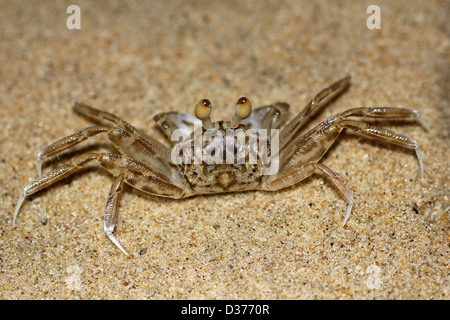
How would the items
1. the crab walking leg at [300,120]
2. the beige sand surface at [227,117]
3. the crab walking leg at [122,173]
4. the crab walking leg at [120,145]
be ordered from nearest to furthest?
the beige sand surface at [227,117] < the crab walking leg at [122,173] < the crab walking leg at [120,145] < the crab walking leg at [300,120]

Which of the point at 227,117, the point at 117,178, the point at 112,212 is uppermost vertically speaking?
the point at 227,117

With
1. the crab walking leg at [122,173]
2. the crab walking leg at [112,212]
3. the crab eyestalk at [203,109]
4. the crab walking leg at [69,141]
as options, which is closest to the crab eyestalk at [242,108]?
the crab eyestalk at [203,109]

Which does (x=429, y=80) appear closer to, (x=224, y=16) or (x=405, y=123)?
(x=405, y=123)

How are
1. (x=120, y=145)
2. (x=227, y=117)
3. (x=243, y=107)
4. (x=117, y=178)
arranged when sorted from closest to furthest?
(x=243, y=107) < (x=117, y=178) < (x=120, y=145) < (x=227, y=117)

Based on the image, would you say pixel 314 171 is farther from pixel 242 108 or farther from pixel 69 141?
pixel 69 141

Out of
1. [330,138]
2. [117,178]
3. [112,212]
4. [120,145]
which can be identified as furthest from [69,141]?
[330,138]

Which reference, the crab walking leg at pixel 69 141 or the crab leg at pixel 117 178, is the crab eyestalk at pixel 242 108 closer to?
the crab leg at pixel 117 178

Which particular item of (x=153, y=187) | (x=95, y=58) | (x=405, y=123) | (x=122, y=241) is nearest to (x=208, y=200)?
(x=153, y=187)
